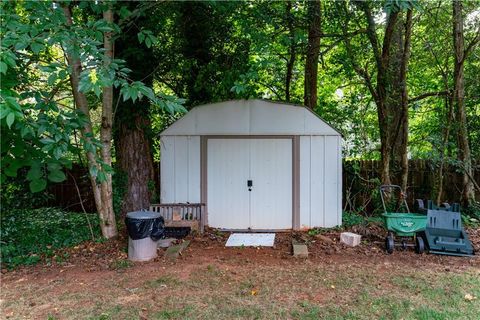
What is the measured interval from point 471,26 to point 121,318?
7.50 m

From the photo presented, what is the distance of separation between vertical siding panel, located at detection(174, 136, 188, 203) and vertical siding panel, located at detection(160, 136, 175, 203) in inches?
2.8

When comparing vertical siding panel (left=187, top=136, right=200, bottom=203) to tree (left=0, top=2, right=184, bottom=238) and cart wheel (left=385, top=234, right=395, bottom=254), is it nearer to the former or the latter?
tree (left=0, top=2, right=184, bottom=238)

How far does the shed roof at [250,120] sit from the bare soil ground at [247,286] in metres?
2.10

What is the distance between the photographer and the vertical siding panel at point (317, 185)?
6578mm

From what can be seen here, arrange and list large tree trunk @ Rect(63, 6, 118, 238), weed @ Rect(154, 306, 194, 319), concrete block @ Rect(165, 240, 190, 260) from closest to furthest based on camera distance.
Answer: weed @ Rect(154, 306, 194, 319), concrete block @ Rect(165, 240, 190, 260), large tree trunk @ Rect(63, 6, 118, 238)

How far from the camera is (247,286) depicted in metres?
3.98

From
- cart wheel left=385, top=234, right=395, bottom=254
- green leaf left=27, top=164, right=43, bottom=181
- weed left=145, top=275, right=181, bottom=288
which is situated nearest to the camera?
weed left=145, top=275, right=181, bottom=288

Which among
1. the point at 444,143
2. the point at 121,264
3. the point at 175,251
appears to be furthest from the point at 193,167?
the point at 444,143

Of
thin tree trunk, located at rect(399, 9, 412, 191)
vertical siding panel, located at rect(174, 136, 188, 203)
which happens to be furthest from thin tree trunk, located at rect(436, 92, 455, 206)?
vertical siding panel, located at rect(174, 136, 188, 203)

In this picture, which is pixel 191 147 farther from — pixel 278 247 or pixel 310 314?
pixel 310 314

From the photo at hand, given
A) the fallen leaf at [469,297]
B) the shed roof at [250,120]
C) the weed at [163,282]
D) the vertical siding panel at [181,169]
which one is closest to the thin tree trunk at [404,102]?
the shed roof at [250,120]

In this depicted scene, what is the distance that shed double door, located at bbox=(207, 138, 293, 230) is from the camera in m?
6.65

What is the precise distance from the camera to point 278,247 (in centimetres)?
557

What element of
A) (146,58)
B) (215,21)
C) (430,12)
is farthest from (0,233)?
(430,12)
